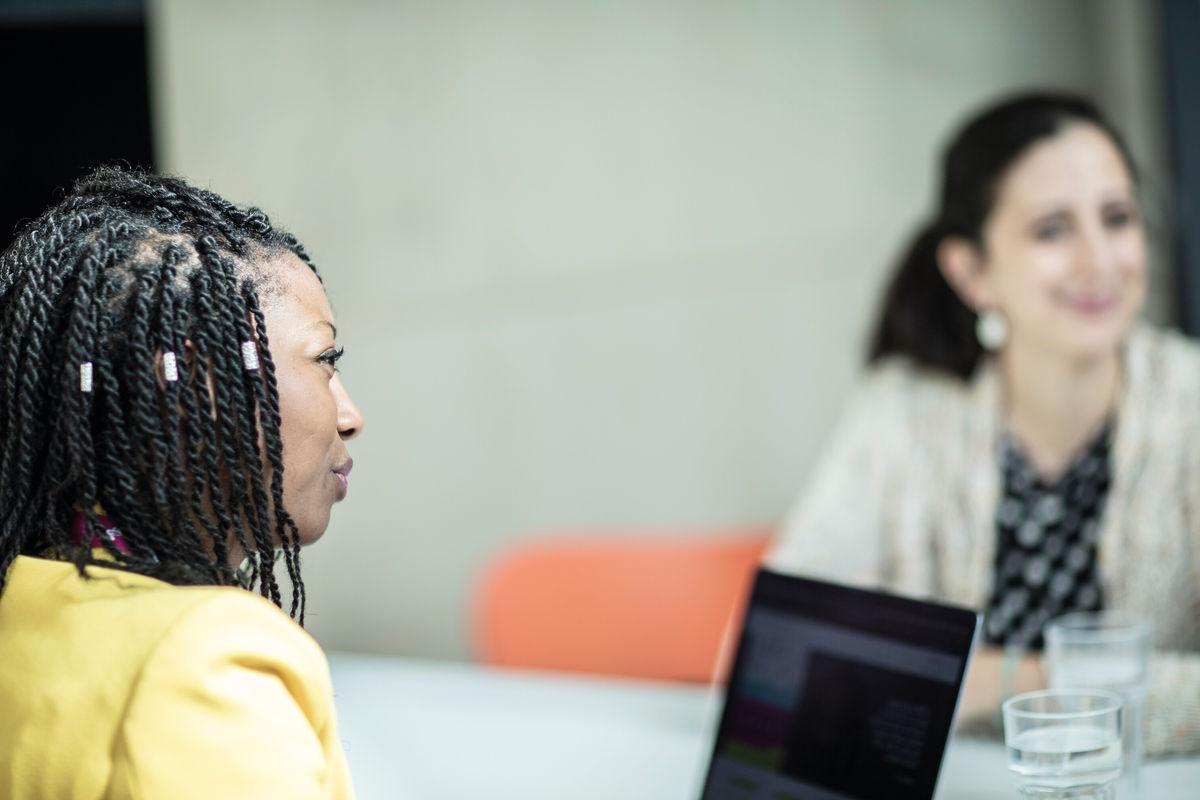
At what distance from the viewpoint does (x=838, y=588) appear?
1337 mm

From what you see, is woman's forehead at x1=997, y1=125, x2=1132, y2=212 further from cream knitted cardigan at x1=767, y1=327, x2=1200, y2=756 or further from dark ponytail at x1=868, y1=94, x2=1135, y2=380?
cream knitted cardigan at x1=767, y1=327, x2=1200, y2=756

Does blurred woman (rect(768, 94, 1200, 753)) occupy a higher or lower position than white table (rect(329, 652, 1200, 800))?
higher

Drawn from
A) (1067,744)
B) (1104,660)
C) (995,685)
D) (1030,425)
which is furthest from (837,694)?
(1030,425)

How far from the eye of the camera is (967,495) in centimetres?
238

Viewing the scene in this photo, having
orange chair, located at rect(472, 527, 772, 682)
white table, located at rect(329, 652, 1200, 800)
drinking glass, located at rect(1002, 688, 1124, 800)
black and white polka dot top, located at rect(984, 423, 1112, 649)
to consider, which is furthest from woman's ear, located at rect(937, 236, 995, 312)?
drinking glass, located at rect(1002, 688, 1124, 800)

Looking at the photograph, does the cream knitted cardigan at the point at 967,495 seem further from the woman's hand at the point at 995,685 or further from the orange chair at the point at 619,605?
→ the orange chair at the point at 619,605

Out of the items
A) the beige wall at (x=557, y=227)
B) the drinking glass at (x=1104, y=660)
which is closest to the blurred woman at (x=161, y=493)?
the drinking glass at (x=1104, y=660)

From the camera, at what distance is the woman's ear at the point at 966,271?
8.08 ft

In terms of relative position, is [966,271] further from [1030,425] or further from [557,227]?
[557,227]

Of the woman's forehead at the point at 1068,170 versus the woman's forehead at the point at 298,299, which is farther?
the woman's forehead at the point at 1068,170

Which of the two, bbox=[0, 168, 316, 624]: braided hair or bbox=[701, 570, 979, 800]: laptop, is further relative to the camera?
bbox=[701, 570, 979, 800]: laptop

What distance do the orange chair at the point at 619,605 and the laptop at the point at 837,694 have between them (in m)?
1.57

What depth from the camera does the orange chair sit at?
3004 millimetres

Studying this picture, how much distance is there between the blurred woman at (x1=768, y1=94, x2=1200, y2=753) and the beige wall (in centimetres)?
126
